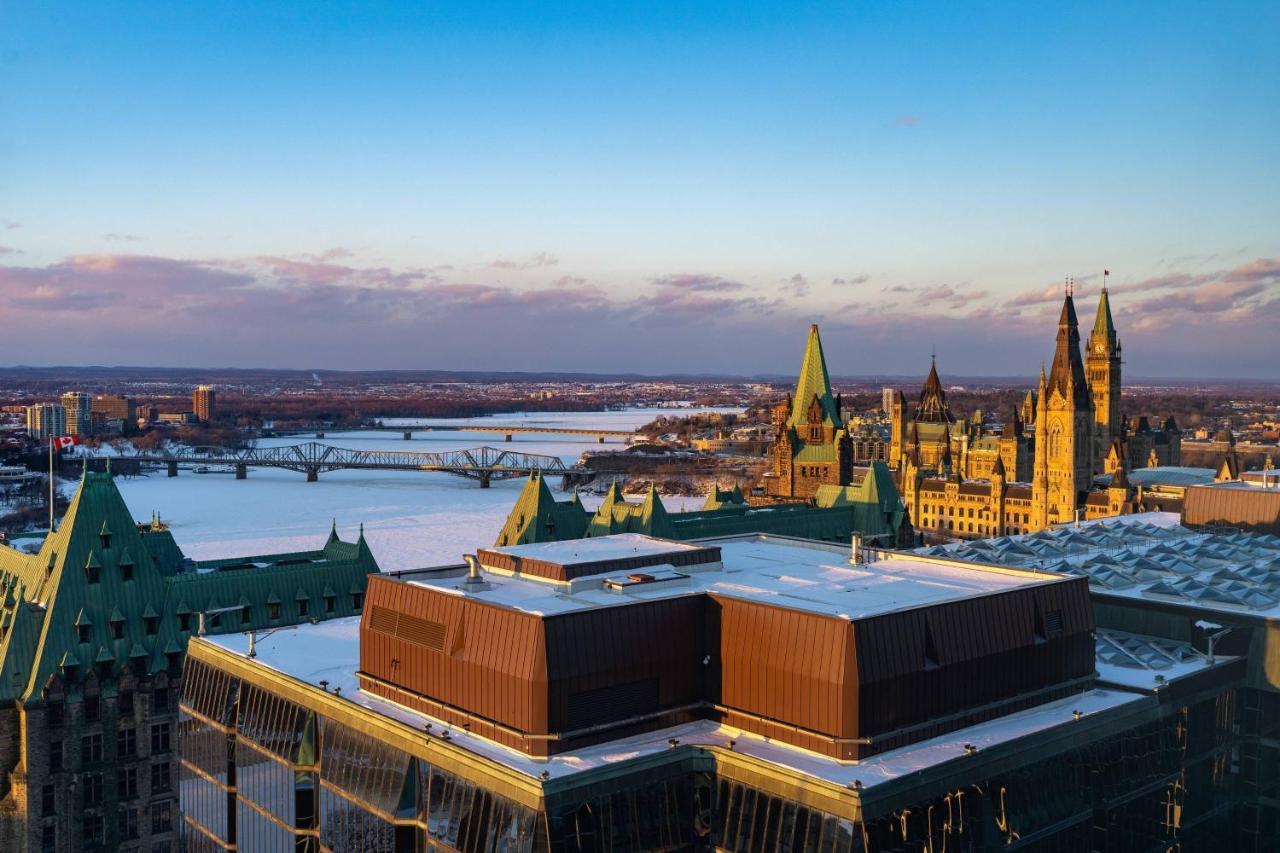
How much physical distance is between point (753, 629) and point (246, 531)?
8530 centimetres

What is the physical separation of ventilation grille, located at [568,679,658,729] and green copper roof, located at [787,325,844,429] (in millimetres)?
63788

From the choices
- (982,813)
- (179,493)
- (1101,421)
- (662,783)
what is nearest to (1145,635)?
(982,813)

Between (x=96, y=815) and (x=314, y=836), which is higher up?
(x=314, y=836)

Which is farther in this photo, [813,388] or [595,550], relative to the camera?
[813,388]

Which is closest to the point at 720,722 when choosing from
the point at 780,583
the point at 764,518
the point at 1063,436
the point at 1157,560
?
the point at 780,583

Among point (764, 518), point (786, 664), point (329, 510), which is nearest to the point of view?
point (786, 664)

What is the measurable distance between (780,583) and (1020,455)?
117254 mm

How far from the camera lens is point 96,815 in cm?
3891

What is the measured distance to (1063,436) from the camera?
400 ft

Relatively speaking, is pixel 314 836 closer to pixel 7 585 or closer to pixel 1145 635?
pixel 7 585

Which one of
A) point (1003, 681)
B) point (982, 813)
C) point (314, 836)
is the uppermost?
point (1003, 681)

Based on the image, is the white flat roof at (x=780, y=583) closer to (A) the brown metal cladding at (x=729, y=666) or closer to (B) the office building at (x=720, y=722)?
(B) the office building at (x=720, y=722)

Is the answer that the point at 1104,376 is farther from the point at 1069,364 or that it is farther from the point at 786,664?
the point at 786,664

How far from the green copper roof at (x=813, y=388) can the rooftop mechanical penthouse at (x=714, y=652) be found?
57.3 meters
